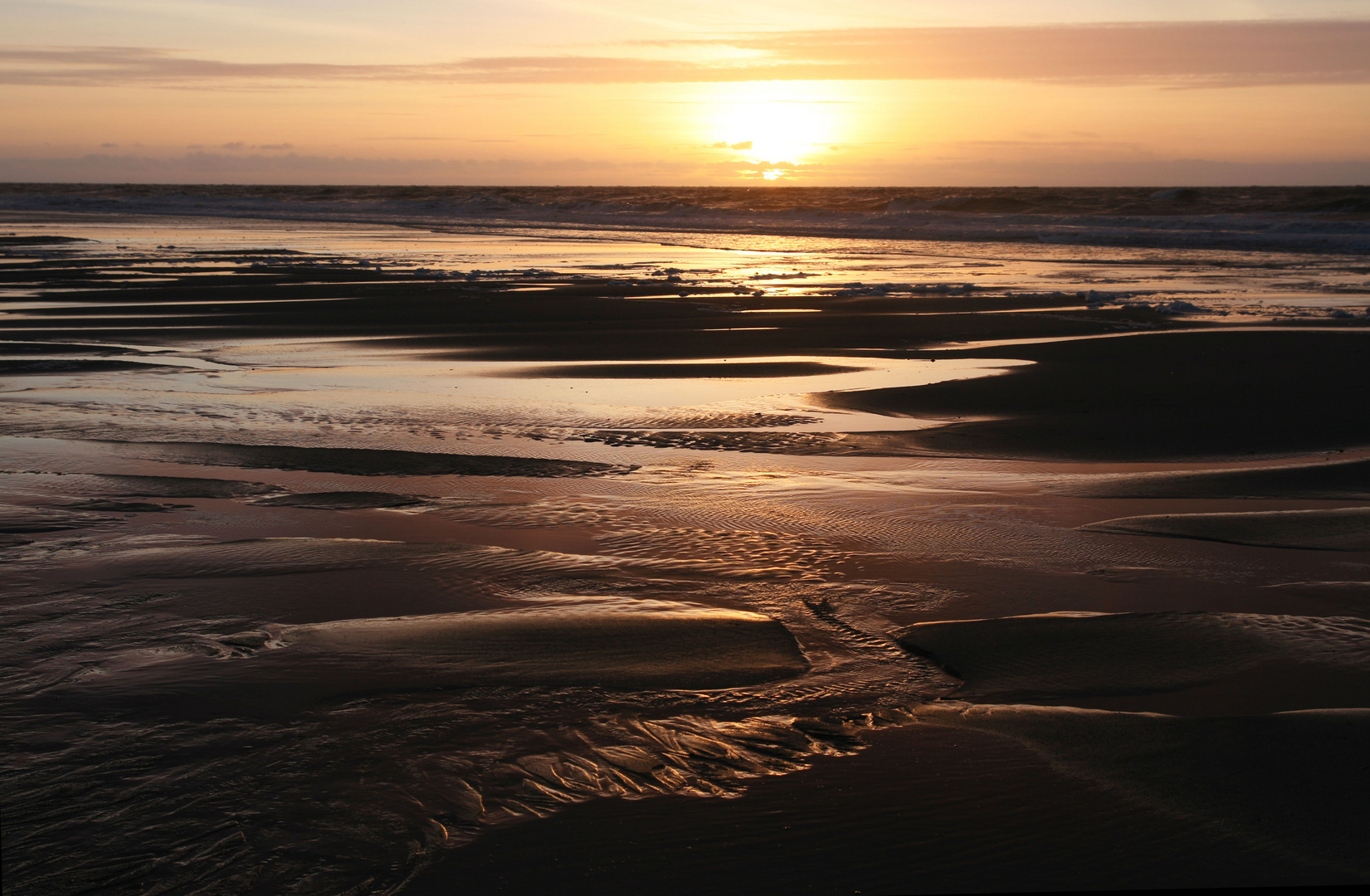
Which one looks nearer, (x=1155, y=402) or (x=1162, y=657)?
(x=1162, y=657)

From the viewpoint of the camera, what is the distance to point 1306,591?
4.41 m

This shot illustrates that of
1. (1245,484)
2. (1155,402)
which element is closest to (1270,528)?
(1245,484)

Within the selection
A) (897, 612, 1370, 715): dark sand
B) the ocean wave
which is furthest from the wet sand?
the ocean wave

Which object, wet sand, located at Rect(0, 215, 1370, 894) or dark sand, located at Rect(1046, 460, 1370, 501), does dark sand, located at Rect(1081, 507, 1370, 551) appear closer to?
wet sand, located at Rect(0, 215, 1370, 894)

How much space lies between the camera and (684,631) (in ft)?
12.9

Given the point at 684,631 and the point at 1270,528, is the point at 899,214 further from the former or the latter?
the point at 684,631

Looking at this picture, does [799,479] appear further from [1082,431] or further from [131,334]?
[131,334]

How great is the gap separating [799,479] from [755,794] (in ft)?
11.5

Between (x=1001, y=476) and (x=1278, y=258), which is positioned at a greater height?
(x=1278, y=258)

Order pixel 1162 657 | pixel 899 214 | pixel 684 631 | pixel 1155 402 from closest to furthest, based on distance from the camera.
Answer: pixel 1162 657 → pixel 684 631 → pixel 1155 402 → pixel 899 214

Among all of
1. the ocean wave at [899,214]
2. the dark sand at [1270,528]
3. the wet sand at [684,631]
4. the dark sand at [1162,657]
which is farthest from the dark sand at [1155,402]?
the ocean wave at [899,214]

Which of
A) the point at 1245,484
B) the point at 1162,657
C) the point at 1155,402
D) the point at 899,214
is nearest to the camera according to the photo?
the point at 1162,657

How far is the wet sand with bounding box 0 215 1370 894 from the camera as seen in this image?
8.73 feet

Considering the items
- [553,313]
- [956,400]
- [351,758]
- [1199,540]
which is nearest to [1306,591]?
[1199,540]
